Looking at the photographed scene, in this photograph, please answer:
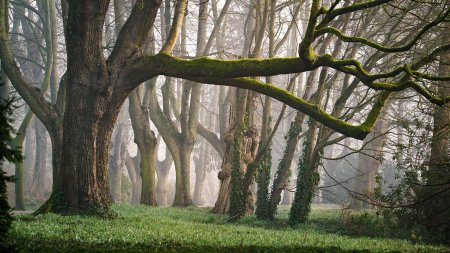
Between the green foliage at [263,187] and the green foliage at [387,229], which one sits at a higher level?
the green foliage at [263,187]

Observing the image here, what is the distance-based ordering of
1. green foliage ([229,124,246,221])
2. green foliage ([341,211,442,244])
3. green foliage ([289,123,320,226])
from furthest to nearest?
green foliage ([229,124,246,221]) < green foliage ([289,123,320,226]) < green foliage ([341,211,442,244])

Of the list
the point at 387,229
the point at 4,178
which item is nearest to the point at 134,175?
the point at 387,229

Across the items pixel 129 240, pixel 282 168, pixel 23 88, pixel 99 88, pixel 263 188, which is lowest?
pixel 129 240

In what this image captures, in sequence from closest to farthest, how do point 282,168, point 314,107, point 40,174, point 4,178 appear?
1. point 4,178
2. point 314,107
3. point 282,168
4. point 40,174

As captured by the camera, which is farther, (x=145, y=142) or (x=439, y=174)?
(x=145, y=142)

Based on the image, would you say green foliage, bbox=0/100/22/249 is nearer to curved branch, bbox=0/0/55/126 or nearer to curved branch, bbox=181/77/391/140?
curved branch, bbox=181/77/391/140

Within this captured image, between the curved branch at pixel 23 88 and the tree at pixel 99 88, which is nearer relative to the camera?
the tree at pixel 99 88

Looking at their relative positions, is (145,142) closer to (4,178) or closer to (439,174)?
(439,174)

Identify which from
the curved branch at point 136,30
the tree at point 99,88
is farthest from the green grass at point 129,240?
the curved branch at point 136,30

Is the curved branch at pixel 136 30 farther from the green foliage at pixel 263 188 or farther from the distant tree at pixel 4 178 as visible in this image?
the distant tree at pixel 4 178

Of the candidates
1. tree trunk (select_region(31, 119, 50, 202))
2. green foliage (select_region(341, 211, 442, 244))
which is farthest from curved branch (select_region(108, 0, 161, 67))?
tree trunk (select_region(31, 119, 50, 202))

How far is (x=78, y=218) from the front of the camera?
12.0 metres

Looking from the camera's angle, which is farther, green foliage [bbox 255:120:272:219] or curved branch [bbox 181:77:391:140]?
green foliage [bbox 255:120:272:219]

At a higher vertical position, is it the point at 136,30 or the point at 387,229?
the point at 136,30
